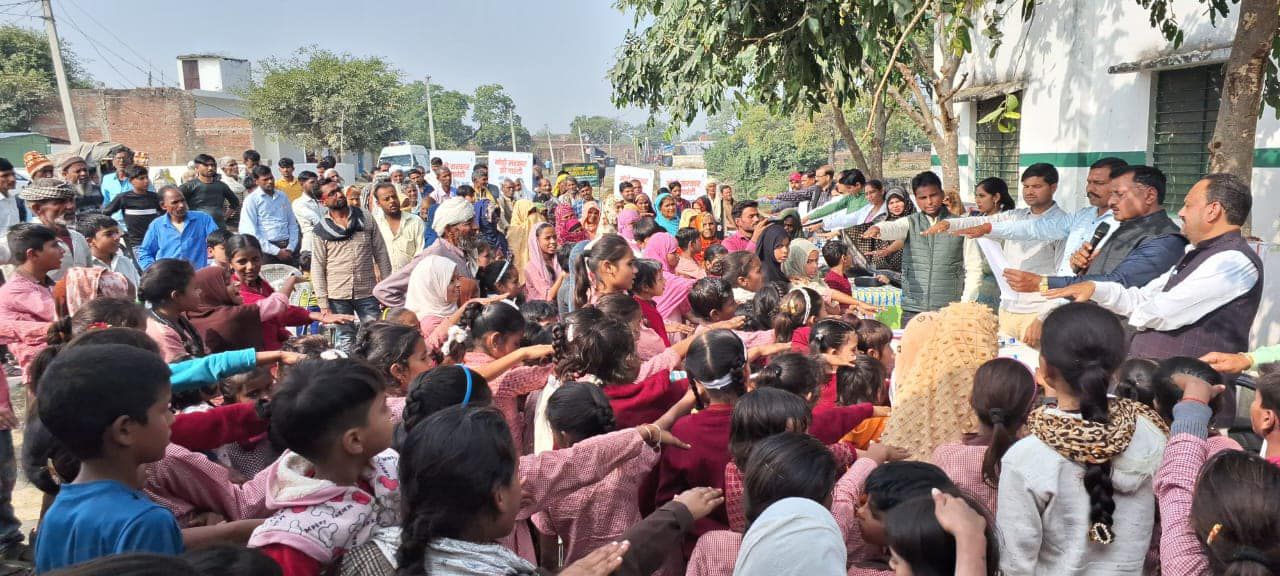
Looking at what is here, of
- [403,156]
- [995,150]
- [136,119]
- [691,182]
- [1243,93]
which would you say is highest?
[136,119]

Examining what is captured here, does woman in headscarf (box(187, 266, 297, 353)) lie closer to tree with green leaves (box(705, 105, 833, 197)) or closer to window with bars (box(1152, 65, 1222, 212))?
window with bars (box(1152, 65, 1222, 212))

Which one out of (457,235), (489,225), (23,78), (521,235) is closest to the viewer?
(457,235)

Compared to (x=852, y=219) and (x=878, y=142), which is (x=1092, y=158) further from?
(x=878, y=142)

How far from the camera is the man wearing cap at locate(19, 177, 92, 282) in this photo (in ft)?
18.7

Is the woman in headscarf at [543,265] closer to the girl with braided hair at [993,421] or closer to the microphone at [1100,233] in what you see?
the microphone at [1100,233]

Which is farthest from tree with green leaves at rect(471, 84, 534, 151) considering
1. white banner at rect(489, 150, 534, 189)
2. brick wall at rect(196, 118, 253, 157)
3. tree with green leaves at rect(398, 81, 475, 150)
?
white banner at rect(489, 150, 534, 189)

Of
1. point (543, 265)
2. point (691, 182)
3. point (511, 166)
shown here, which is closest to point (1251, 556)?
point (543, 265)

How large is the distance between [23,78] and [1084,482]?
142 ft

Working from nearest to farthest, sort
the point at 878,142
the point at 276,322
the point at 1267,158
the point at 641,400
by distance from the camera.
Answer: the point at 641,400 < the point at 276,322 < the point at 1267,158 < the point at 878,142

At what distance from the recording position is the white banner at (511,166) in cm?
1806

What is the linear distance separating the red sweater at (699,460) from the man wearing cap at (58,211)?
468cm

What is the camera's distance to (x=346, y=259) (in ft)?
→ 21.9

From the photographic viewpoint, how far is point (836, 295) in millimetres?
5566

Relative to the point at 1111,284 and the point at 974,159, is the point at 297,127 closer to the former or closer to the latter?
the point at 974,159
